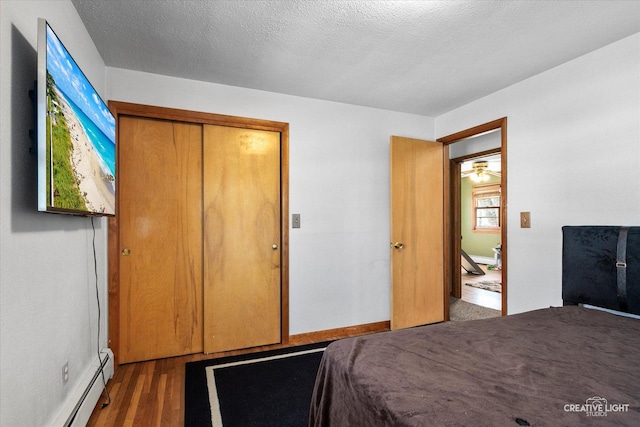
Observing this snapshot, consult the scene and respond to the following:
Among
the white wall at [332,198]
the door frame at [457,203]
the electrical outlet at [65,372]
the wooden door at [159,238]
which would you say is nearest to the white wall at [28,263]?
the electrical outlet at [65,372]

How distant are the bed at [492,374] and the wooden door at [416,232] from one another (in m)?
1.52

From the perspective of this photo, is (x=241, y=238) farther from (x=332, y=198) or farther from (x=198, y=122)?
(x=198, y=122)

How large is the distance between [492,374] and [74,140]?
1.98 metres

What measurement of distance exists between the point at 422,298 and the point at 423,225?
2.57 feet

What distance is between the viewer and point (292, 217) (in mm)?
2971

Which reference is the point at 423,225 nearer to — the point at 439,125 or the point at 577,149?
the point at 439,125

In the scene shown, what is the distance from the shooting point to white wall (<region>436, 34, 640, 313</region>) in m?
2.01

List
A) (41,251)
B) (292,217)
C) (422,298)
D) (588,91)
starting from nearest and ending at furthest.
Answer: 1. (41,251)
2. (588,91)
3. (292,217)
4. (422,298)

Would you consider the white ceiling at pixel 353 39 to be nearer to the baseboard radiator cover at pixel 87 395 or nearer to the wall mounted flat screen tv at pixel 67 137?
the wall mounted flat screen tv at pixel 67 137

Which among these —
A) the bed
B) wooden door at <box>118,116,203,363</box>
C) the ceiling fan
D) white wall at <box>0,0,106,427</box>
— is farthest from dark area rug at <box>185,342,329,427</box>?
the ceiling fan

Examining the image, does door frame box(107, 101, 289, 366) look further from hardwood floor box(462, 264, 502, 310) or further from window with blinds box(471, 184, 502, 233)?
window with blinds box(471, 184, 502, 233)

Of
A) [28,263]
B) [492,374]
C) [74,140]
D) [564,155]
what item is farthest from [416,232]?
[28,263]

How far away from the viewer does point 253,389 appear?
2143mm

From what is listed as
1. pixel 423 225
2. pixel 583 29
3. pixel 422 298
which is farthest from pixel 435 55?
pixel 422 298
